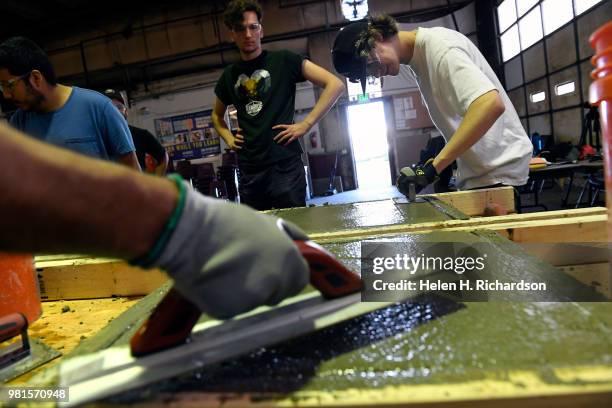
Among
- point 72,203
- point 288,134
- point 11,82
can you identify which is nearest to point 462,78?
point 288,134

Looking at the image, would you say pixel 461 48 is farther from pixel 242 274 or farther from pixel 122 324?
pixel 122 324

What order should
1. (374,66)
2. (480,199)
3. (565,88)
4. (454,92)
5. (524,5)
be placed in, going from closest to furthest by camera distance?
(454,92) < (480,199) < (374,66) < (565,88) < (524,5)

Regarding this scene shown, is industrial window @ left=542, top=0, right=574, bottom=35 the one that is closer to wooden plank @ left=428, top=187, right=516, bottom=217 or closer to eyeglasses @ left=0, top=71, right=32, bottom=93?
wooden plank @ left=428, top=187, right=516, bottom=217

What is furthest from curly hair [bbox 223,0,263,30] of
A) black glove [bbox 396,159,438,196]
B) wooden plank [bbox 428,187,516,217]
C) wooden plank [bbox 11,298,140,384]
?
wooden plank [bbox 11,298,140,384]

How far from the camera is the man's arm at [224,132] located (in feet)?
7.68

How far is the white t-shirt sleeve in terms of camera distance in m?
1.51

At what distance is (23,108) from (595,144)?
24.3 ft

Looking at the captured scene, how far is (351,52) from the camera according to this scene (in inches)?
72.9

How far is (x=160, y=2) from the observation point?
7.88 m

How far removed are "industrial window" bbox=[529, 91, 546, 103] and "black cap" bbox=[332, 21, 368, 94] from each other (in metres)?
7.65

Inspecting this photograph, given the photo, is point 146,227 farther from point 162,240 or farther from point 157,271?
point 157,271

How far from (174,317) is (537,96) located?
942cm

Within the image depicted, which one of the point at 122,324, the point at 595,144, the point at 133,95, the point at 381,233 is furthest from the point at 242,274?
the point at 133,95

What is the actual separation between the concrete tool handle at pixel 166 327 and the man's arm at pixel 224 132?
6.00 feet
